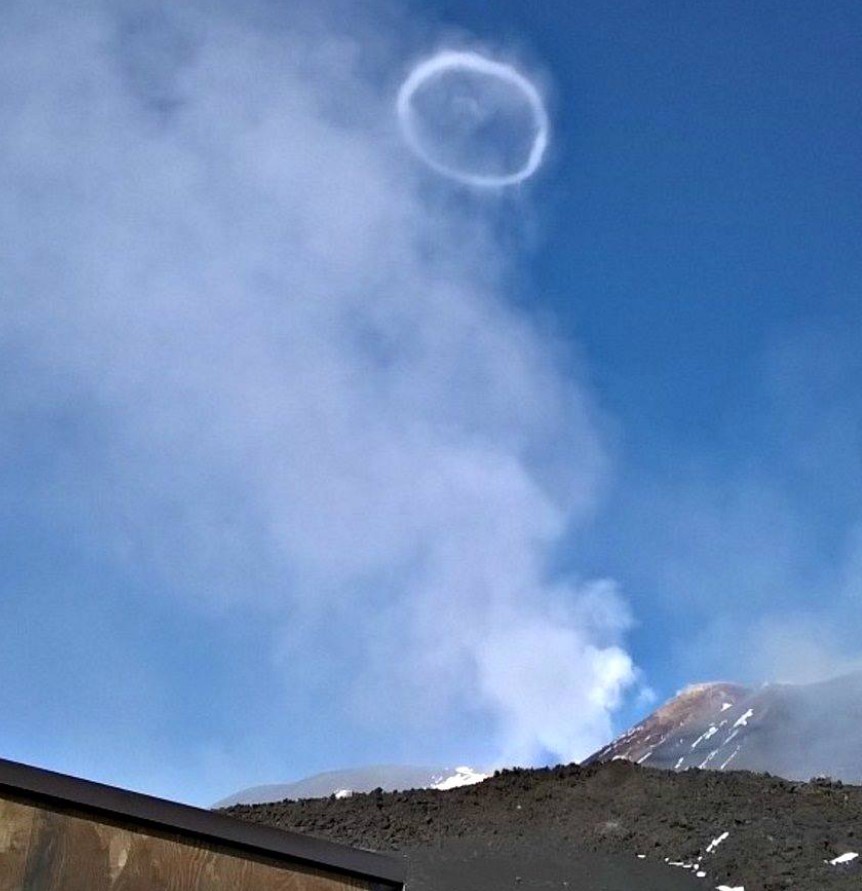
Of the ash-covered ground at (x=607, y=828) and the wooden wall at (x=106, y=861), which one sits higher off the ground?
the ash-covered ground at (x=607, y=828)

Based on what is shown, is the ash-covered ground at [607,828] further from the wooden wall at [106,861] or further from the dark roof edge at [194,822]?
the wooden wall at [106,861]

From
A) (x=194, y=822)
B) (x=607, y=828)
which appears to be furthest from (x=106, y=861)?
(x=607, y=828)

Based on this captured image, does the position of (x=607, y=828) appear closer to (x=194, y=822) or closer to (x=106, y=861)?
(x=194, y=822)

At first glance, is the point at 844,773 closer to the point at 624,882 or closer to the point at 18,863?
the point at 624,882

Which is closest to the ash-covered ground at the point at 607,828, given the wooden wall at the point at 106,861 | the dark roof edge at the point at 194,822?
the dark roof edge at the point at 194,822

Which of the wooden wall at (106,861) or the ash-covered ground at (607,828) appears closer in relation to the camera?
the wooden wall at (106,861)

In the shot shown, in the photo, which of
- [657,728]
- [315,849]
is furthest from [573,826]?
[657,728]

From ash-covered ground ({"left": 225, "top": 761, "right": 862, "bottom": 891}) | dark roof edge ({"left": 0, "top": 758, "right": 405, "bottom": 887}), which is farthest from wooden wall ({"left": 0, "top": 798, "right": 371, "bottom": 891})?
ash-covered ground ({"left": 225, "top": 761, "right": 862, "bottom": 891})
